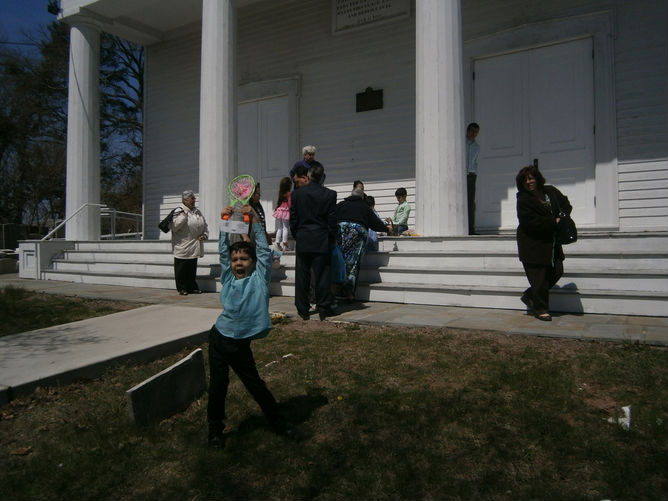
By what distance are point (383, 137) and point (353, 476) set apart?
8.99 m

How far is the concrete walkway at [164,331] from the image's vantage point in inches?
161

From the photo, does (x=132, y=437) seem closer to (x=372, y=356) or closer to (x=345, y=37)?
(x=372, y=356)

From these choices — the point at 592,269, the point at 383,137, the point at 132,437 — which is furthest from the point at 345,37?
the point at 132,437

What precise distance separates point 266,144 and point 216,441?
33.6ft

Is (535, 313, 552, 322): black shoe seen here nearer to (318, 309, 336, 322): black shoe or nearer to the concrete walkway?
the concrete walkway

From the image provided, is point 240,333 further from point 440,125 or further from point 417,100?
point 417,100

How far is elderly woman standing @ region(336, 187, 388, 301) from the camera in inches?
271

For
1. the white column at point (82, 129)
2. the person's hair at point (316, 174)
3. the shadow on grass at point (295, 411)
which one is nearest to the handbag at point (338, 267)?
the person's hair at point (316, 174)

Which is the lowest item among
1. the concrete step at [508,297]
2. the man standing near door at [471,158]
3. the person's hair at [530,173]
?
the concrete step at [508,297]

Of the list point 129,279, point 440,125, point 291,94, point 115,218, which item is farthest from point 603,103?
point 115,218

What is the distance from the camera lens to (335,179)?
1152cm

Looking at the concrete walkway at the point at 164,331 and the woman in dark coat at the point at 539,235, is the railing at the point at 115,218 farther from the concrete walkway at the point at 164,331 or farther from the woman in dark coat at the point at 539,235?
the woman in dark coat at the point at 539,235

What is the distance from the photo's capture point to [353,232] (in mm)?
6895

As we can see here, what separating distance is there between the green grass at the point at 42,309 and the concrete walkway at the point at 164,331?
0.74m
